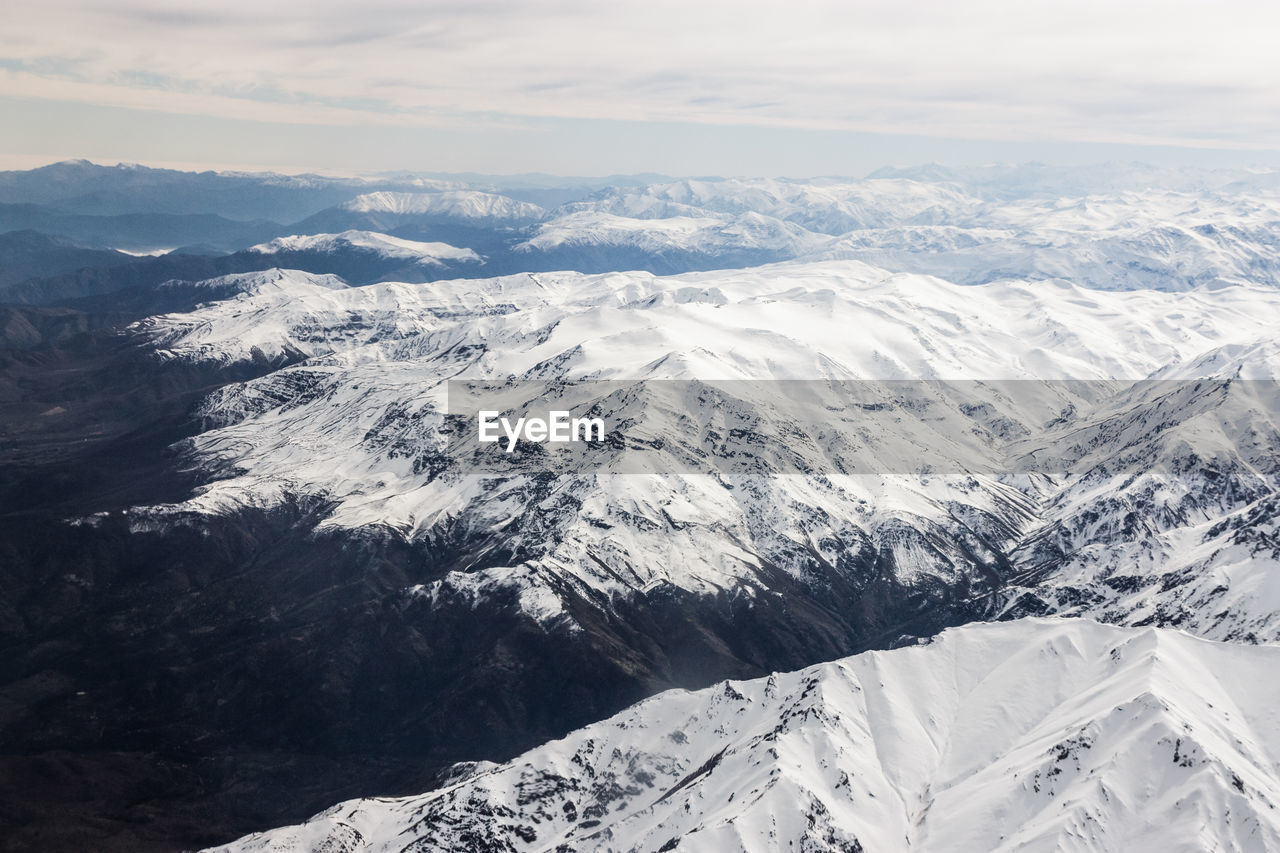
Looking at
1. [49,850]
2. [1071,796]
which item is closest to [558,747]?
[1071,796]

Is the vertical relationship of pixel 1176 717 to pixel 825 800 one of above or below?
above

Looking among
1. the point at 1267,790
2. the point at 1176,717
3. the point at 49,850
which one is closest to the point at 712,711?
the point at 1176,717

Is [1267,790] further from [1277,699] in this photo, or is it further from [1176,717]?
[1277,699]

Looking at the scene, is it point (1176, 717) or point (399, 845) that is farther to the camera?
point (399, 845)

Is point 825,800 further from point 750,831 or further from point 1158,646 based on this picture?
point 1158,646

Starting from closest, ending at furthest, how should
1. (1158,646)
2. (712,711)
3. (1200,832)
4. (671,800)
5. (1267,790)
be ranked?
(1200,832), (1267,790), (671,800), (1158,646), (712,711)

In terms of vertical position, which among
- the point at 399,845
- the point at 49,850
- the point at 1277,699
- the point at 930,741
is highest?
the point at 1277,699

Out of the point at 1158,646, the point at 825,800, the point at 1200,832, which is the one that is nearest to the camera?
the point at 1200,832
